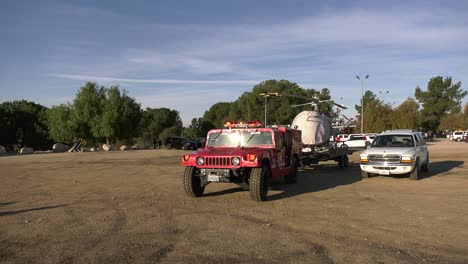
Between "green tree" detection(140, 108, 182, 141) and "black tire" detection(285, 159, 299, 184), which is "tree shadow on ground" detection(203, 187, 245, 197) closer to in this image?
"black tire" detection(285, 159, 299, 184)

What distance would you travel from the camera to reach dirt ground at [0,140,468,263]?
19.0ft

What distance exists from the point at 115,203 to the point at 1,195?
3896 mm

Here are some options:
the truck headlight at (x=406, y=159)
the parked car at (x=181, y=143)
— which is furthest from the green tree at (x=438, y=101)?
the truck headlight at (x=406, y=159)

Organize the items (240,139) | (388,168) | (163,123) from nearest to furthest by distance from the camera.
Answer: (240,139)
(388,168)
(163,123)

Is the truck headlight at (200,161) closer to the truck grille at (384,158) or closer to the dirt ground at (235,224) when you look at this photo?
the dirt ground at (235,224)

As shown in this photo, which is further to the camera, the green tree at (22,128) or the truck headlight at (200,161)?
the green tree at (22,128)

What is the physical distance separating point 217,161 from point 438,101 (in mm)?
93729

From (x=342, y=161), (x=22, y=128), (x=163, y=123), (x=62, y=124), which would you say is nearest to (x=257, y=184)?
(x=342, y=161)

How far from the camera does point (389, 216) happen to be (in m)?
8.23

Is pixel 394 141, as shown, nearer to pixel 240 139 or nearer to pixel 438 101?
pixel 240 139

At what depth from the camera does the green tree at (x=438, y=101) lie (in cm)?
9012

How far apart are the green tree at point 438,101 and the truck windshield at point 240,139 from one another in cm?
8708

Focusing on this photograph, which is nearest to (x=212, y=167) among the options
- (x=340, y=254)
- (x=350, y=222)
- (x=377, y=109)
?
(x=350, y=222)

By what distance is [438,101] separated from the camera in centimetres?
9156
